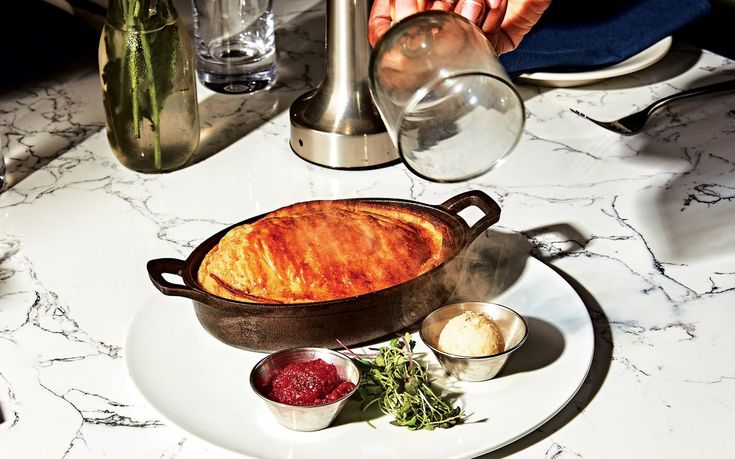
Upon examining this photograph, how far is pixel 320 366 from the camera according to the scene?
1052 millimetres

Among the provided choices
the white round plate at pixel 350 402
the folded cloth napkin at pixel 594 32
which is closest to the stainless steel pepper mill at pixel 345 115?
the folded cloth napkin at pixel 594 32

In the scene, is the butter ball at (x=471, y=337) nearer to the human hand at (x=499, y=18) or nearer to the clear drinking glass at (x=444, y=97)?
the clear drinking glass at (x=444, y=97)

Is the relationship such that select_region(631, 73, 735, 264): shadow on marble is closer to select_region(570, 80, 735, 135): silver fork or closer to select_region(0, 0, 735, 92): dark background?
select_region(570, 80, 735, 135): silver fork

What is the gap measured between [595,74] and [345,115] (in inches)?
19.9

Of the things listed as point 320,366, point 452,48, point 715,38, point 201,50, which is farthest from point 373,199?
point 715,38

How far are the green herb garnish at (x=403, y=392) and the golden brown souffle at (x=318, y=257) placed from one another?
10 cm

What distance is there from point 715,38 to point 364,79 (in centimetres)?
103

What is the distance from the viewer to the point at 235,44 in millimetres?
1827

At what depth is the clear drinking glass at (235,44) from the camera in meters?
1.79

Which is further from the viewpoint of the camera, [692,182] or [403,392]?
[692,182]

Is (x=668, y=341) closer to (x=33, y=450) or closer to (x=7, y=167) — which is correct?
(x=33, y=450)

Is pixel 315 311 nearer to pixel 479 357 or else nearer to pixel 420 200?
pixel 479 357

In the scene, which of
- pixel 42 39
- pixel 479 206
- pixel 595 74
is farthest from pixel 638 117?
pixel 42 39

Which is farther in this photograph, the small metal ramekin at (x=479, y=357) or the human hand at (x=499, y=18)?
the human hand at (x=499, y=18)
